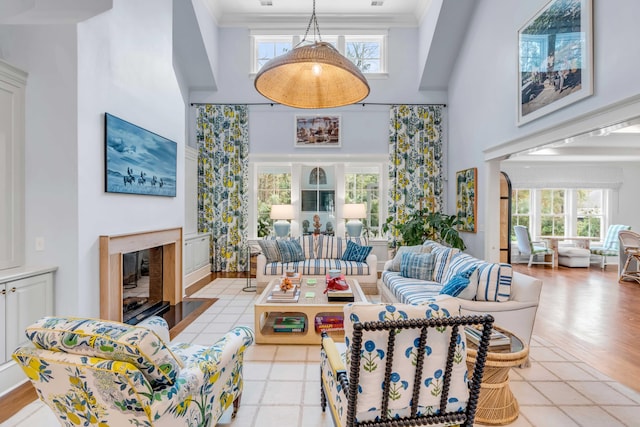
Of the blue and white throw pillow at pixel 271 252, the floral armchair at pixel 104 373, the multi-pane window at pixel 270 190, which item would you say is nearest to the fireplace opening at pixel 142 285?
the blue and white throw pillow at pixel 271 252

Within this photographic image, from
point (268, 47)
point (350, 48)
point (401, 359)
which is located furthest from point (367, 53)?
point (401, 359)

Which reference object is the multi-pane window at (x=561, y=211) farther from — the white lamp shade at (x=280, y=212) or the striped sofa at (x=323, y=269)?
the white lamp shade at (x=280, y=212)

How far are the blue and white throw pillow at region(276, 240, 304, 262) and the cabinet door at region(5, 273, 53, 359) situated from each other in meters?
2.87

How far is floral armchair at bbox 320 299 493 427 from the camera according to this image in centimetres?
129

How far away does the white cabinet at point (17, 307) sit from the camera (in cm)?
222

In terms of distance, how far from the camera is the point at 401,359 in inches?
52.6

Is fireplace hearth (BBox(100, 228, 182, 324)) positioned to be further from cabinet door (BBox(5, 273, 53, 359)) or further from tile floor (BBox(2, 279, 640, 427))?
tile floor (BBox(2, 279, 640, 427))

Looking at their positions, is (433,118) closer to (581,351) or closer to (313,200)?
(313,200)

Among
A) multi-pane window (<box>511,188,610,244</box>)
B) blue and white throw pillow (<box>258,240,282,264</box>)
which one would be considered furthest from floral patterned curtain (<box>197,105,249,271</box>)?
multi-pane window (<box>511,188,610,244</box>)

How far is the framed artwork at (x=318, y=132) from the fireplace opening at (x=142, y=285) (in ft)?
11.1

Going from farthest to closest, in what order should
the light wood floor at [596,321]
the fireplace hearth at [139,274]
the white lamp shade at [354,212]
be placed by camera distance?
1. the white lamp shade at [354,212]
2. the fireplace hearth at [139,274]
3. the light wood floor at [596,321]

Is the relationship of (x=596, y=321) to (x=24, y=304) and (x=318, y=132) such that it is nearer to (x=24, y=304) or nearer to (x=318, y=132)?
(x=318, y=132)

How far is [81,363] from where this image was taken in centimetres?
119

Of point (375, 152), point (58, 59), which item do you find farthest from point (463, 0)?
point (58, 59)
